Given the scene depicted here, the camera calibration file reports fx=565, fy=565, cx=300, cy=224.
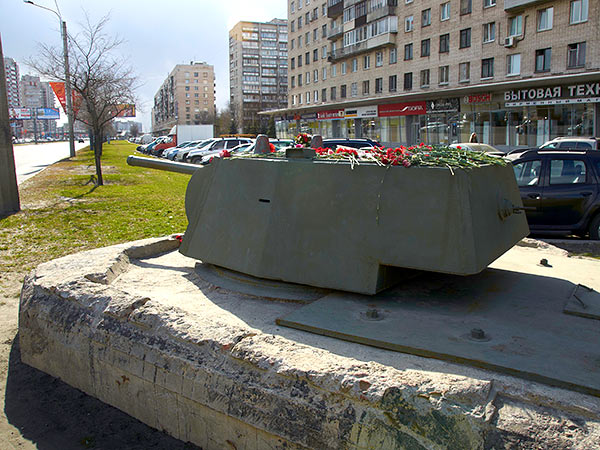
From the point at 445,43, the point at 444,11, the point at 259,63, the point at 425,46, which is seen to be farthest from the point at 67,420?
the point at 259,63

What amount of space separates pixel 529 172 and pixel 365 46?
38272 millimetres

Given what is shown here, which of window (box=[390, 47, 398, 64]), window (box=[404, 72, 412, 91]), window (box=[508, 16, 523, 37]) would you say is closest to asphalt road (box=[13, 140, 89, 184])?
window (box=[404, 72, 412, 91])

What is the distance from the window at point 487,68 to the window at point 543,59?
10.9 ft

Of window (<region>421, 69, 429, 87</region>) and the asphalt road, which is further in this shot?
window (<region>421, 69, 429, 87</region>)

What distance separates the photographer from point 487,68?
34719mm

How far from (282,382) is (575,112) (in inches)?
1223

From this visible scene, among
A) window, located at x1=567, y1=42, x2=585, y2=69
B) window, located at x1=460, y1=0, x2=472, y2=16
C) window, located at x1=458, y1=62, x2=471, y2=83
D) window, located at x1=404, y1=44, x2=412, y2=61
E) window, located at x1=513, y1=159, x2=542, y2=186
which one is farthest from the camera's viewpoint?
window, located at x1=404, y1=44, x2=412, y2=61

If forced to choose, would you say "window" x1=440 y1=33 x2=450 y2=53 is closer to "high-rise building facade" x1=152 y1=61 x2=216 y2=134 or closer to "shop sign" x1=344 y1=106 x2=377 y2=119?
"shop sign" x1=344 y1=106 x2=377 y2=119

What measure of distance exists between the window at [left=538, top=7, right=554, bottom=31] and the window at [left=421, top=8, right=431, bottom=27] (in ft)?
31.8

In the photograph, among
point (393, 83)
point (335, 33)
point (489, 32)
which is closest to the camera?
point (489, 32)

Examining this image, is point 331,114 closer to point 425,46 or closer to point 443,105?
point 425,46

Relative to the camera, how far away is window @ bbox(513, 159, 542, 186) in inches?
388

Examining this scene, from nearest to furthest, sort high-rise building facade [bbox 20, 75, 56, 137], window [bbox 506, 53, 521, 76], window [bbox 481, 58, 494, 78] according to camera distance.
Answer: window [bbox 506, 53, 521, 76], window [bbox 481, 58, 494, 78], high-rise building facade [bbox 20, 75, 56, 137]

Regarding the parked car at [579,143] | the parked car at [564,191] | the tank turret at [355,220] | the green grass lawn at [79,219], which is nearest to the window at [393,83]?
the parked car at [579,143]
